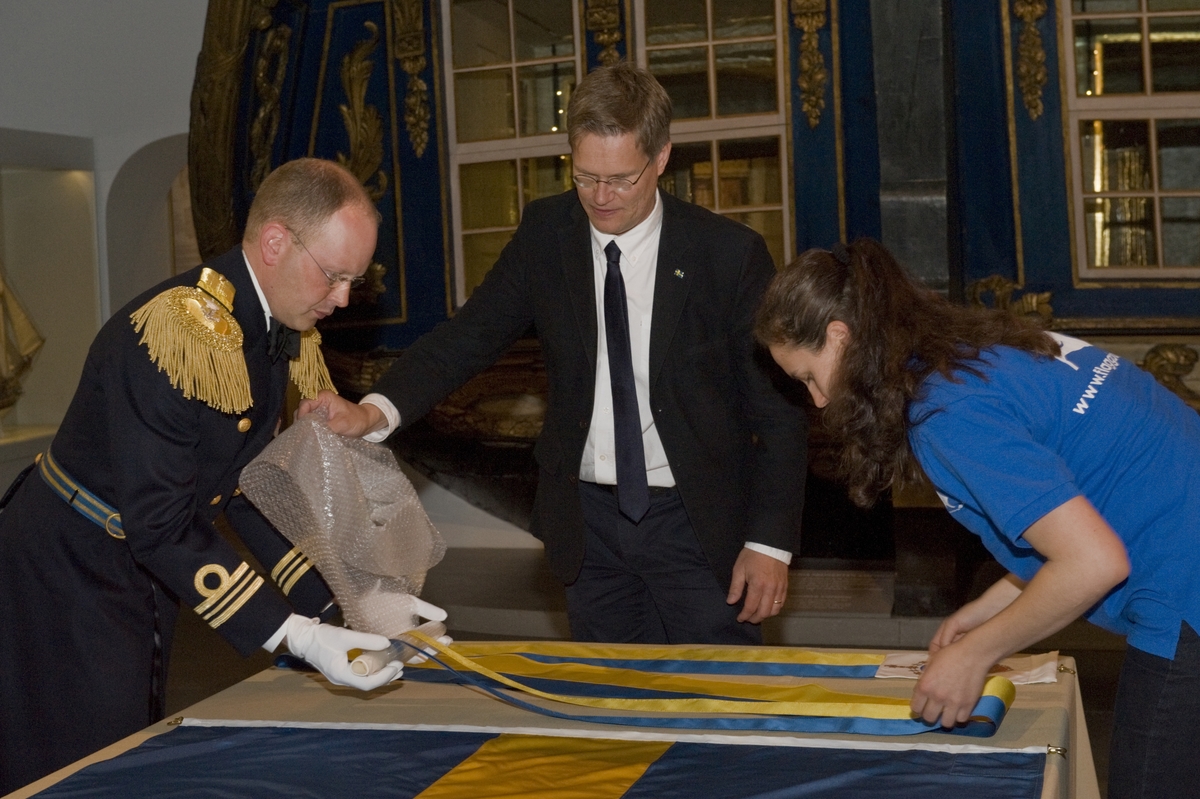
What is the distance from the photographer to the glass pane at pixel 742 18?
17.4 feet

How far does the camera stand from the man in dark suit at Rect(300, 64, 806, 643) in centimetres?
229

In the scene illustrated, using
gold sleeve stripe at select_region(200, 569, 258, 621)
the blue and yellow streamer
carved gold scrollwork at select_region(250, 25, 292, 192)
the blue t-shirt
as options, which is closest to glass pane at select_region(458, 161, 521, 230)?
carved gold scrollwork at select_region(250, 25, 292, 192)

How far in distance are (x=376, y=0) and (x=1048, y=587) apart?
190 inches

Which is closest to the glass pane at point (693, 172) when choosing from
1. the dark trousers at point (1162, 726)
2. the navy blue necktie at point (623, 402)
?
the navy blue necktie at point (623, 402)

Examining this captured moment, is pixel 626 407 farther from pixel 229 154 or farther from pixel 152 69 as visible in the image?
pixel 152 69

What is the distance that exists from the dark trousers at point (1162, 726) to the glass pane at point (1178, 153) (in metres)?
3.90

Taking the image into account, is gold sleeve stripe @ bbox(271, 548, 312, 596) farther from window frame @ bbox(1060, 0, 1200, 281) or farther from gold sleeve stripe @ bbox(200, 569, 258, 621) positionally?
window frame @ bbox(1060, 0, 1200, 281)

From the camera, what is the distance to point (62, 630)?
1.96 m

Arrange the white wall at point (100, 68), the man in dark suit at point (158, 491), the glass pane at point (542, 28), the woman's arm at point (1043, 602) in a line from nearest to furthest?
the woman's arm at point (1043, 602)
the man in dark suit at point (158, 491)
the glass pane at point (542, 28)
the white wall at point (100, 68)

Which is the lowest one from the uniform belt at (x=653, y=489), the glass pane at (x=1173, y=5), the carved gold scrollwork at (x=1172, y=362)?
the uniform belt at (x=653, y=489)

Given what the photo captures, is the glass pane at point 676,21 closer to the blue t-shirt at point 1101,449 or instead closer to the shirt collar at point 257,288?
the shirt collar at point 257,288

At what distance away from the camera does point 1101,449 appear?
5.19ft

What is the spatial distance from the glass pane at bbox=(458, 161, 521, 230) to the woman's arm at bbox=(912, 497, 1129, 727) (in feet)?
14.2

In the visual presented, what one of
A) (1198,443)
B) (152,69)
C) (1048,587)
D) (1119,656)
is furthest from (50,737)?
(152,69)
